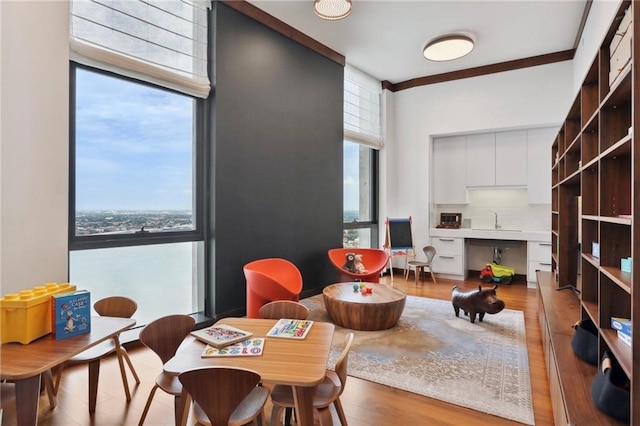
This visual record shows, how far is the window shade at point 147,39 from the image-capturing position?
9.53ft

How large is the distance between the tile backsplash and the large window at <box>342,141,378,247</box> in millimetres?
1191

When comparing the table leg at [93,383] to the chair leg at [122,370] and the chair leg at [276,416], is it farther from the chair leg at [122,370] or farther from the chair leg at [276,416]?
the chair leg at [276,416]

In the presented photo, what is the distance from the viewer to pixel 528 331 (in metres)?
3.70

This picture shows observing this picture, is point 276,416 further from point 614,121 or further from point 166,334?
point 614,121

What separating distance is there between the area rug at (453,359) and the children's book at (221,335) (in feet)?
3.82

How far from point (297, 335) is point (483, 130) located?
5571 mm

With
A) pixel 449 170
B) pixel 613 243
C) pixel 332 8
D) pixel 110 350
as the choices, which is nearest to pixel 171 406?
pixel 110 350

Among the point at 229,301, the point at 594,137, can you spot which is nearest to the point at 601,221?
the point at 594,137

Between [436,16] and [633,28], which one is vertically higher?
[436,16]

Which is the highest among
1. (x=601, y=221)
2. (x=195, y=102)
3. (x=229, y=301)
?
(x=195, y=102)

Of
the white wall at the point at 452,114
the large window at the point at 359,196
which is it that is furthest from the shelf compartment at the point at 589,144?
the large window at the point at 359,196

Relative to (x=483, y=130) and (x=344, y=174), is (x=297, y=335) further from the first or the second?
(x=483, y=130)

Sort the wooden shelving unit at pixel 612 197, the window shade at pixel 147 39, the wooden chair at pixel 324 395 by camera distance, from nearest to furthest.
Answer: the wooden shelving unit at pixel 612 197
the wooden chair at pixel 324 395
the window shade at pixel 147 39

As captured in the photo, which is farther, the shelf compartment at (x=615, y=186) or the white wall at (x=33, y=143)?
the white wall at (x=33, y=143)
